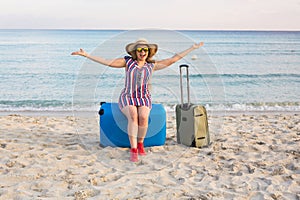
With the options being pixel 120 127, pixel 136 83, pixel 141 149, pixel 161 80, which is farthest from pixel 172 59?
Result: pixel 161 80

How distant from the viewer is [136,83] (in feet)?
16.6

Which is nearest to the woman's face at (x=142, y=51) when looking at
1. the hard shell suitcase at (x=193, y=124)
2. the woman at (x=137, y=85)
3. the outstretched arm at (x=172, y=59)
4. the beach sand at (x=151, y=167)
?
the woman at (x=137, y=85)

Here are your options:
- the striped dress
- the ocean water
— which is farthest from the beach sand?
the ocean water

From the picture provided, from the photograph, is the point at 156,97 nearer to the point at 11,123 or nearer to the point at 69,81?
the point at 11,123

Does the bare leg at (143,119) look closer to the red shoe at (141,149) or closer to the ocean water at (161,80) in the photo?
the red shoe at (141,149)

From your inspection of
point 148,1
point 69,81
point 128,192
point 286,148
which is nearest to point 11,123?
point 128,192

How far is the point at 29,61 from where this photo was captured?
23422 mm

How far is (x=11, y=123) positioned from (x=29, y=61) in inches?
679

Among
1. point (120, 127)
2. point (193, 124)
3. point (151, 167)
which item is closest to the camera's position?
point (151, 167)

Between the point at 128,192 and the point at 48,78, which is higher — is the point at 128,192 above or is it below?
below

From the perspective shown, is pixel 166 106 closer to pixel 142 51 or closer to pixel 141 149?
pixel 141 149

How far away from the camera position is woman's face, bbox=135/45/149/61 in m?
4.96

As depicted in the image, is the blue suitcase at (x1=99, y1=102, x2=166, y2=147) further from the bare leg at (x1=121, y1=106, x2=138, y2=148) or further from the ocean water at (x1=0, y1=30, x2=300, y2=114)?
the ocean water at (x1=0, y1=30, x2=300, y2=114)

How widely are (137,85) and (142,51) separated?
0.44 meters
